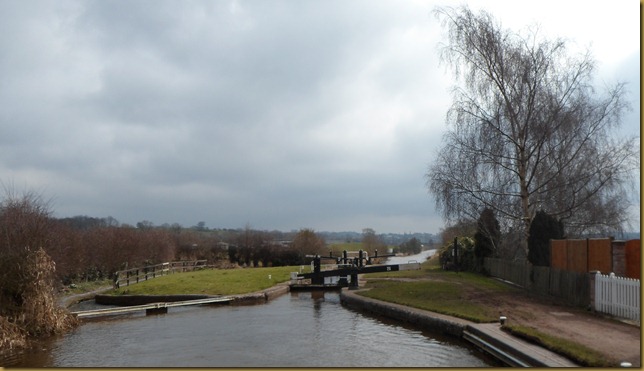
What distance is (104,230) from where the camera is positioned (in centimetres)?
3584

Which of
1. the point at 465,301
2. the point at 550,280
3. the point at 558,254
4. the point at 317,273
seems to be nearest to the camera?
the point at 465,301

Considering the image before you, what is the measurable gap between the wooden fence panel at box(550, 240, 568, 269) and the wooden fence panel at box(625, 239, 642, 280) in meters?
3.84

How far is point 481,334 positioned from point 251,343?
16.8 feet

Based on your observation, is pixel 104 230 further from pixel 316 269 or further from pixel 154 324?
pixel 154 324

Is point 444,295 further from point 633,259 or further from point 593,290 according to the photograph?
point 633,259

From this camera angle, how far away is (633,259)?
1534 centimetres

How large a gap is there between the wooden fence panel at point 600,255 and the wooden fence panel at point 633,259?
0.45m

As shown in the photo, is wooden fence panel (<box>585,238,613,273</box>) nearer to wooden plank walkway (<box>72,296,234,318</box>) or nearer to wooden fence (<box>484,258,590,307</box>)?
wooden fence (<box>484,258,590,307</box>)

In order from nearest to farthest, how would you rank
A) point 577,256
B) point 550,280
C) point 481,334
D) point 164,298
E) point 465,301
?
point 481,334 < point 465,301 < point 577,256 < point 550,280 < point 164,298

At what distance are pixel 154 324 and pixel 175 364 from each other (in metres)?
6.22

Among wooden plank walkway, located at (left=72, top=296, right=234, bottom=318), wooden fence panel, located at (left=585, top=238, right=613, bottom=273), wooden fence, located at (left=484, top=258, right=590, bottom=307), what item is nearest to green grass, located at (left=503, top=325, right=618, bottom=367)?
wooden fence, located at (left=484, top=258, right=590, bottom=307)

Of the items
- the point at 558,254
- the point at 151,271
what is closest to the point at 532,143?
the point at 558,254

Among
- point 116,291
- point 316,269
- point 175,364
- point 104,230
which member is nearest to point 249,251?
point 104,230

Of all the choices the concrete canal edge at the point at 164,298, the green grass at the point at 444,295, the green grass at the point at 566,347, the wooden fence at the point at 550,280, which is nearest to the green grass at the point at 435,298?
the green grass at the point at 444,295
